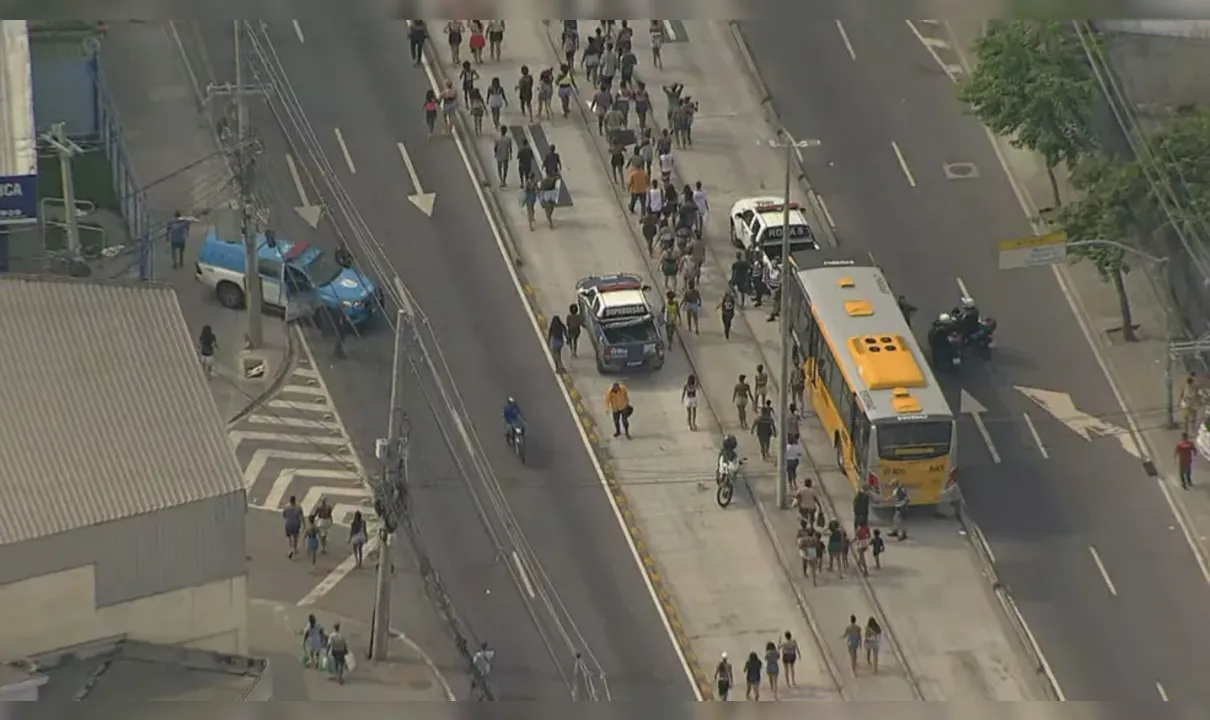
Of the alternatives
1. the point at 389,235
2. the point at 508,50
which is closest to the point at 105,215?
the point at 389,235

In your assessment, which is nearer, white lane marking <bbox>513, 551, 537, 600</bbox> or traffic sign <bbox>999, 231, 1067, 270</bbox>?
white lane marking <bbox>513, 551, 537, 600</bbox>

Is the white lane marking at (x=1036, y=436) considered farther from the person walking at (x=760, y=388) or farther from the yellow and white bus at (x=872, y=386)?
the person walking at (x=760, y=388)

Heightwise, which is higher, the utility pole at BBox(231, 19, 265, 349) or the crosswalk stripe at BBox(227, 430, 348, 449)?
the utility pole at BBox(231, 19, 265, 349)

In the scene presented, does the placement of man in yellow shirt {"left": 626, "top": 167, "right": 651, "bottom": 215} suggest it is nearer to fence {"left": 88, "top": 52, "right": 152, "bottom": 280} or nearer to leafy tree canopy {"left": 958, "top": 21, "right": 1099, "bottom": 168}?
leafy tree canopy {"left": 958, "top": 21, "right": 1099, "bottom": 168}

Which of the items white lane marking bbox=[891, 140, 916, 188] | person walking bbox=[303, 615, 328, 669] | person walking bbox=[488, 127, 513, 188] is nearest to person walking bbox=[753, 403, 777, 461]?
white lane marking bbox=[891, 140, 916, 188]

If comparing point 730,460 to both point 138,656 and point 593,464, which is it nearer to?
point 593,464

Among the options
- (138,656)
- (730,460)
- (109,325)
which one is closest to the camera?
(138,656)
